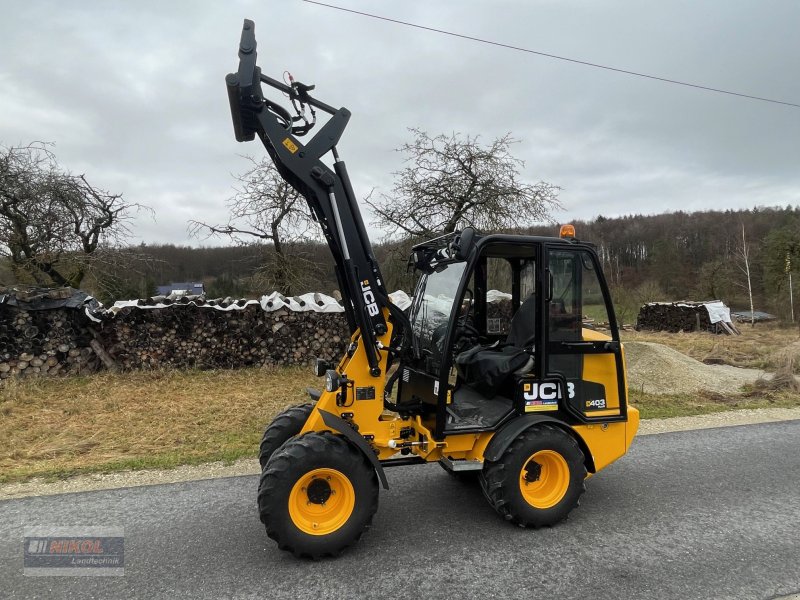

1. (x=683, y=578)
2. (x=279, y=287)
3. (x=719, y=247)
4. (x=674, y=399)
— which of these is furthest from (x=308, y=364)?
(x=719, y=247)

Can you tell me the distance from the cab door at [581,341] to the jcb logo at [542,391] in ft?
0.16

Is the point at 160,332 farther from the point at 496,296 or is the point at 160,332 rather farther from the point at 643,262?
the point at 643,262

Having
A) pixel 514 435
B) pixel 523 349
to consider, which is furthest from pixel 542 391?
pixel 514 435

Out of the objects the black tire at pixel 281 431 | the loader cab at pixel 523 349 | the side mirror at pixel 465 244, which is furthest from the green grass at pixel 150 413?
the side mirror at pixel 465 244

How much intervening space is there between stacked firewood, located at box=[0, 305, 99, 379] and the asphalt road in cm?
740

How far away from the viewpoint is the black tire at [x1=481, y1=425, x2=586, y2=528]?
12.4 feet

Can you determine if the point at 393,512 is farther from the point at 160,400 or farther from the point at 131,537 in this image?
the point at 160,400

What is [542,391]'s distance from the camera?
4.15m

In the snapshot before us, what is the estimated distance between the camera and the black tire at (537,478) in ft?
12.4

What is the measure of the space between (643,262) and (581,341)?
54473 mm

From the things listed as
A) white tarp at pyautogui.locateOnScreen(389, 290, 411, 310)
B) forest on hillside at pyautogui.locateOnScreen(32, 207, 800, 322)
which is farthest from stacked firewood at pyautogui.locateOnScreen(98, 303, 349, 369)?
forest on hillside at pyautogui.locateOnScreen(32, 207, 800, 322)

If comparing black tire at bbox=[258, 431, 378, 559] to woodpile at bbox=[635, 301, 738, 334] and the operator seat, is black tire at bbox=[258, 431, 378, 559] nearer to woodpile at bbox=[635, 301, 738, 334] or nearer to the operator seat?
the operator seat

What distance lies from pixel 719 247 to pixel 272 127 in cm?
6697

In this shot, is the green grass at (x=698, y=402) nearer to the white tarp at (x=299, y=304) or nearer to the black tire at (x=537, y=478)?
the black tire at (x=537, y=478)
